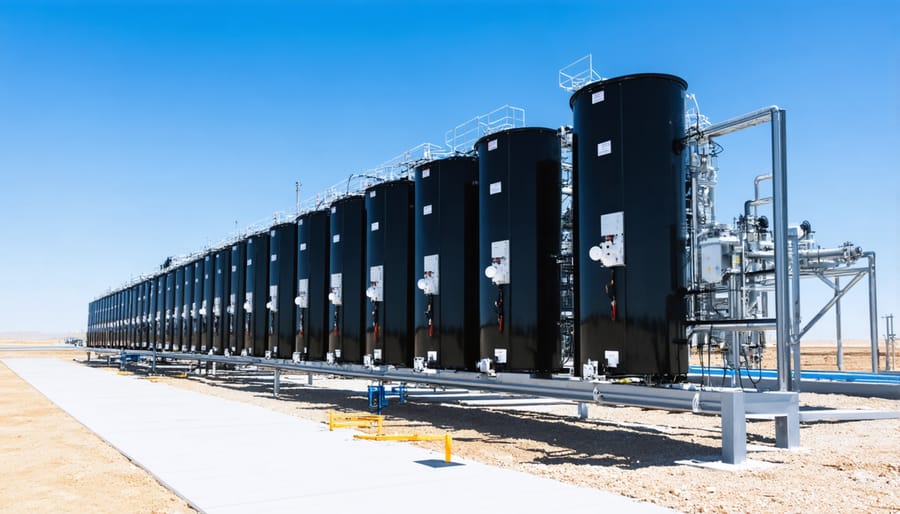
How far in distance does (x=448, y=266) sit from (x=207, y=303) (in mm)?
21103

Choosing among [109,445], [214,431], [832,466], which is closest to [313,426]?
[214,431]

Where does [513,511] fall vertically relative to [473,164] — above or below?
below

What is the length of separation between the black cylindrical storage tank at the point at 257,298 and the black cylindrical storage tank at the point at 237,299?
2.93ft

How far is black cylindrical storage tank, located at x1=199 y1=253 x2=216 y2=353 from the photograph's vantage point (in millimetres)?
33406

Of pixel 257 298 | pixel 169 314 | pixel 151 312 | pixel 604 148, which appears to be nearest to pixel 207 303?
pixel 257 298

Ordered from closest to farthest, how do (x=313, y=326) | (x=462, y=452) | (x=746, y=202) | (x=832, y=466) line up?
(x=832, y=466), (x=462, y=452), (x=746, y=202), (x=313, y=326)

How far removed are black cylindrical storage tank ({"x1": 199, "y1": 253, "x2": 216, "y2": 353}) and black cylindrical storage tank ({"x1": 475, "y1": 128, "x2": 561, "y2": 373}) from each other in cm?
2210

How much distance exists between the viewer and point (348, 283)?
2059 cm

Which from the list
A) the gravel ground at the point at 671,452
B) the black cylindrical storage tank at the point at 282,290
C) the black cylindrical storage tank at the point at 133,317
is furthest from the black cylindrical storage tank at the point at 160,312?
the gravel ground at the point at 671,452

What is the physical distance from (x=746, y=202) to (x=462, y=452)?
7.17m

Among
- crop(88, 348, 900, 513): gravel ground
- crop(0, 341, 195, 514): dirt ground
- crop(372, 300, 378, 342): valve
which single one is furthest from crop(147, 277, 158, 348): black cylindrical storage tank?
crop(0, 341, 195, 514): dirt ground

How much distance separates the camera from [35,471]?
1030cm

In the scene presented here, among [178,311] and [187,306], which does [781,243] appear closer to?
[187,306]

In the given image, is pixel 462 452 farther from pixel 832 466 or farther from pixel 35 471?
pixel 35 471
